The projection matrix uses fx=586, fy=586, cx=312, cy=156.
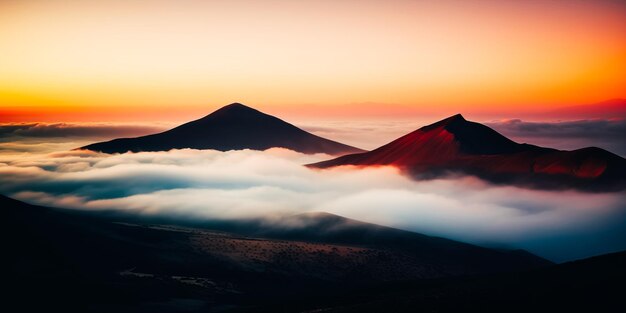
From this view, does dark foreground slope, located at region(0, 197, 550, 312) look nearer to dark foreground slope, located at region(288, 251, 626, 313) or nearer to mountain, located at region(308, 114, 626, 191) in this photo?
dark foreground slope, located at region(288, 251, 626, 313)

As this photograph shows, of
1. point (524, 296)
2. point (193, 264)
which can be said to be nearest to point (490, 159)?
point (193, 264)

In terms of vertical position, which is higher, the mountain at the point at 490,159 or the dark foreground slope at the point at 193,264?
the mountain at the point at 490,159

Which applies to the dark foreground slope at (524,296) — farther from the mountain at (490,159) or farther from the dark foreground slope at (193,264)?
the mountain at (490,159)

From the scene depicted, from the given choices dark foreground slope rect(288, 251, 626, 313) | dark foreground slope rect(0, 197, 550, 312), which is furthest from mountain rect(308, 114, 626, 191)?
dark foreground slope rect(288, 251, 626, 313)

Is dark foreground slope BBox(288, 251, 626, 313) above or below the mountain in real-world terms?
below

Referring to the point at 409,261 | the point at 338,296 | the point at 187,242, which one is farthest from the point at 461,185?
the point at 338,296

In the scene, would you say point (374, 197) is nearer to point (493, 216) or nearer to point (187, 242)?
point (493, 216)

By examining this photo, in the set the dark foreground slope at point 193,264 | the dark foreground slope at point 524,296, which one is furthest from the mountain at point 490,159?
the dark foreground slope at point 524,296
